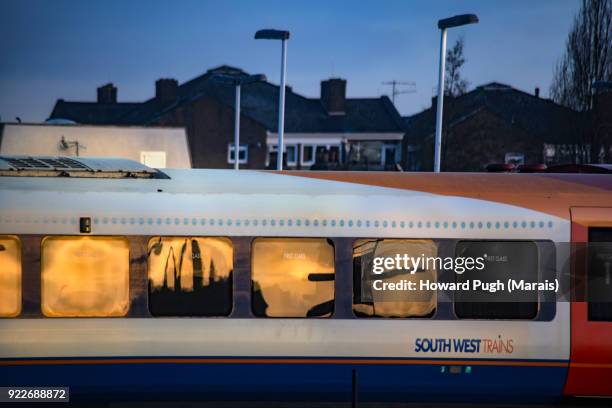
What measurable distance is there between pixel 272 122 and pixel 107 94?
1990 centimetres

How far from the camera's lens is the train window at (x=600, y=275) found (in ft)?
28.3

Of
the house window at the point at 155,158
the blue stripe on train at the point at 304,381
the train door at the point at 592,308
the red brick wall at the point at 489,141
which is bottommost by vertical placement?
the blue stripe on train at the point at 304,381

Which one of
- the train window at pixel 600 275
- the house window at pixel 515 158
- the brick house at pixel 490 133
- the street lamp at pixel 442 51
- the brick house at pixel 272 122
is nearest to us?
the train window at pixel 600 275

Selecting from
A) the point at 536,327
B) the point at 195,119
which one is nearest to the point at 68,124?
the point at 195,119

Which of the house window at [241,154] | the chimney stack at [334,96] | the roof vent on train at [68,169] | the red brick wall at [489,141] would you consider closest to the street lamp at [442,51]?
the roof vent on train at [68,169]

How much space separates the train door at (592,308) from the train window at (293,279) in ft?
9.90

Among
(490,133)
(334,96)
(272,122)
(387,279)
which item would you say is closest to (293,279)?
(387,279)

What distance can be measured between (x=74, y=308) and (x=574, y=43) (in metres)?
29.9

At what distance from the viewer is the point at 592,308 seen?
28.3ft

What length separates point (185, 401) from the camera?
28.6 feet

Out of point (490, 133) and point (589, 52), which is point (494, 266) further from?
point (490, 133)

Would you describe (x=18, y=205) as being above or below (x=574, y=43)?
below

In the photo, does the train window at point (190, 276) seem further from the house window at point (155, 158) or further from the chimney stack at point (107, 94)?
the chimney stack at point (107, 94)

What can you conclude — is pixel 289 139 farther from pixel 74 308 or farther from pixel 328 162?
pixel 74 308
